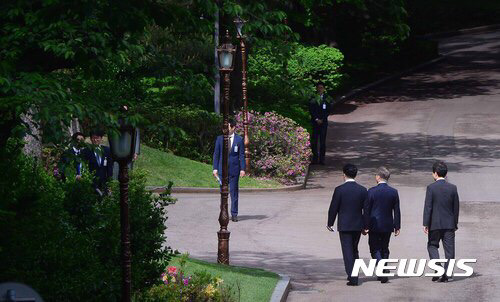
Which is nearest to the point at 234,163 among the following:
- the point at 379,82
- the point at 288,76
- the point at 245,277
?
the point at 245,277

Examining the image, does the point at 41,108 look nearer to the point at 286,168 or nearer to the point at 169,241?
the point at 169,241

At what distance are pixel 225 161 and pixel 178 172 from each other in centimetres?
1029

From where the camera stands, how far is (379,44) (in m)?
52.0

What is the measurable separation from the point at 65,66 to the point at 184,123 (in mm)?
16588

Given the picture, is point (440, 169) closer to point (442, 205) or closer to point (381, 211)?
point (442, 205)

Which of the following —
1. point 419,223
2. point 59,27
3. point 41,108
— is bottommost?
point 419,223

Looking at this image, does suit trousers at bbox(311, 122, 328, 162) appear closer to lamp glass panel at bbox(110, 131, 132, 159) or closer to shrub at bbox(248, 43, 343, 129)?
shrub at bbox(248, 43, 343, 129)

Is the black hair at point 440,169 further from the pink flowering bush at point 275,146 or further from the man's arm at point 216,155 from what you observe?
the pink flowering bush at point 275,146

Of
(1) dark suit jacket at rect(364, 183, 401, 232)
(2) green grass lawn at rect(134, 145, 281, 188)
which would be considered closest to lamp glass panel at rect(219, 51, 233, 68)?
(1) dark suit jacket at rect(364, 183, 401, 232)

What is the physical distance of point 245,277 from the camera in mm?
18156

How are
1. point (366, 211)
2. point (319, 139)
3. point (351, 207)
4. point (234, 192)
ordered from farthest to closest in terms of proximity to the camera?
point (319, 139)
point (234, 192)
point (366, 211)
point (351, 207)

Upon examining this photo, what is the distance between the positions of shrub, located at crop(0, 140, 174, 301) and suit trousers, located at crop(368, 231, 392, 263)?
4591 mm

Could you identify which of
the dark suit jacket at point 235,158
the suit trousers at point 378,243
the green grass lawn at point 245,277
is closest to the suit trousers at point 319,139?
the dark suit jacket at point 235,158

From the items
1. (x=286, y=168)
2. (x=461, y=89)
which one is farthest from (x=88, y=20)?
(x=461, y=89)
